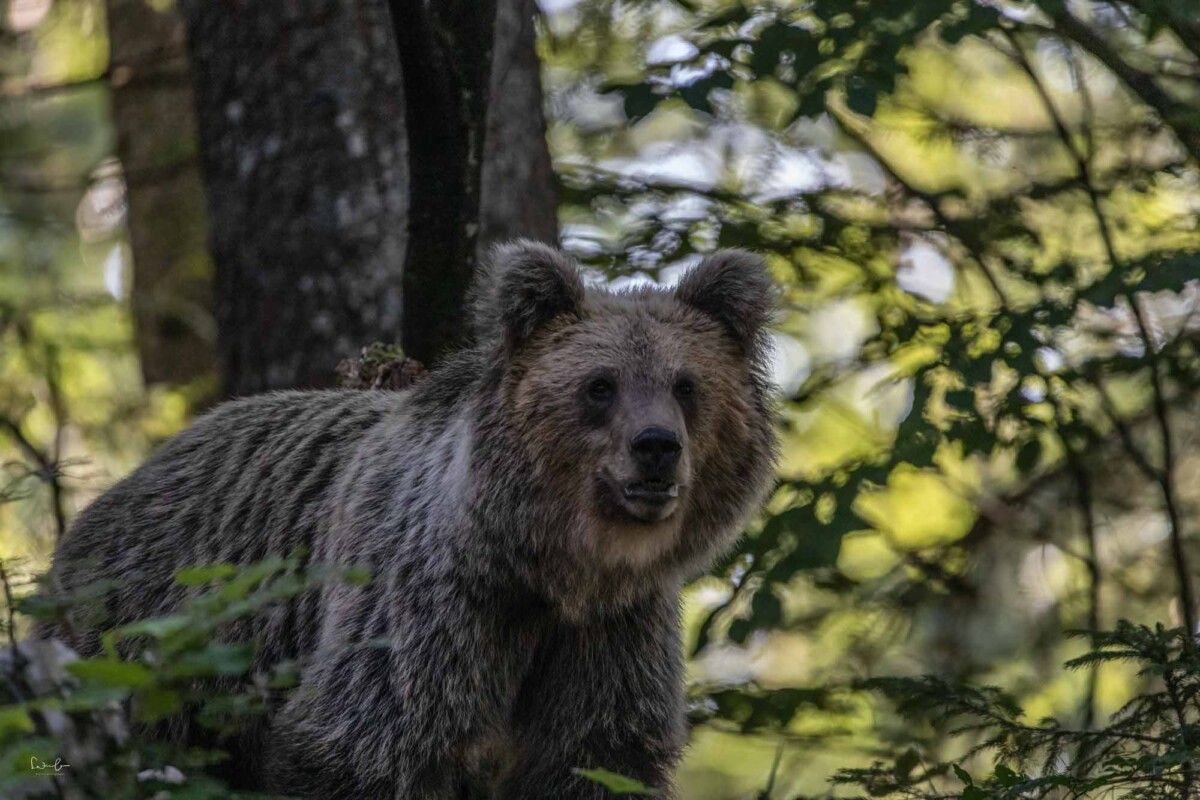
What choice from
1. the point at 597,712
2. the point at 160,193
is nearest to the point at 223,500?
the point at 597,712

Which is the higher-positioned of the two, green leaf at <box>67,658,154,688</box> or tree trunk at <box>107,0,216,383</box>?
tree trunk at <box>107,0,216,383</box>

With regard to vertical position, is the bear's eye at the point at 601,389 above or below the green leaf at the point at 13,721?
above

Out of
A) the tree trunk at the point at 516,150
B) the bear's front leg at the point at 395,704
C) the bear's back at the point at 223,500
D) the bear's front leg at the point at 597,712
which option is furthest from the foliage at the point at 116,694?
the tree trunk at the point at 516,150

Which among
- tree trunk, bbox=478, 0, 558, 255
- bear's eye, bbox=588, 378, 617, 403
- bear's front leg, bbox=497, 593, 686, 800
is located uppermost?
tree trunk, bbox=478, 0, 558, 255

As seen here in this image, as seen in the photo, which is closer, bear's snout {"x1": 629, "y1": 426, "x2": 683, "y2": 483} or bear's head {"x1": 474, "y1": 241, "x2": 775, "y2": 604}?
bear's snout {"x1": 629, "y1": 426, "x2": 683, "y2": 483}

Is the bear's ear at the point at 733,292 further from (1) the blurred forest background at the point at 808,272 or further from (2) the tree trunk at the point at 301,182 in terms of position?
(2) the tree trunk at the point at 301,182

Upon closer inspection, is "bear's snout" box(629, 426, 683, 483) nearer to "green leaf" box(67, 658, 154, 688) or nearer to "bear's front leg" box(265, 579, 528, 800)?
"bear's front leg" box(265, 579, 528, 800)

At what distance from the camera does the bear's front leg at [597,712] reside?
5234 mm

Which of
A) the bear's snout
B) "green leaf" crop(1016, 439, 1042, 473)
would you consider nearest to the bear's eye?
the bear's snout

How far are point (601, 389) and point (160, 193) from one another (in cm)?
719

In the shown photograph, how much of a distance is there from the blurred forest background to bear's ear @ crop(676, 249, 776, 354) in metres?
1.17

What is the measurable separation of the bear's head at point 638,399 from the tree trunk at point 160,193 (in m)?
5.85

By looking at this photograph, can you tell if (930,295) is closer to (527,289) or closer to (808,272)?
(808,272)

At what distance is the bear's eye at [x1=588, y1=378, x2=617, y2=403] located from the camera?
509 centimetres
